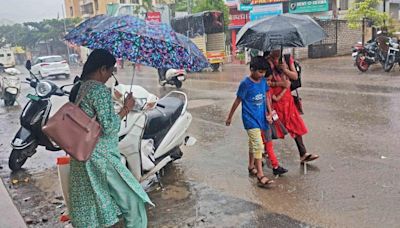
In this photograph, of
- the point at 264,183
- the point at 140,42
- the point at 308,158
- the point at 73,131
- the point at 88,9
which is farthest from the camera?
the point at 88,9

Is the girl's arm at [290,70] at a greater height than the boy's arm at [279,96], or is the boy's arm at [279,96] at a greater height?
the girl's arm at [290,70]

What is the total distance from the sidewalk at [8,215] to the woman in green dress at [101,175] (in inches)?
58.0

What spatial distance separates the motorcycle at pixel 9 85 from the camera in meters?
12.4

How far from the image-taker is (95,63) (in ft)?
9.61

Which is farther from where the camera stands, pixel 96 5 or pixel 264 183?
pixel 96 5

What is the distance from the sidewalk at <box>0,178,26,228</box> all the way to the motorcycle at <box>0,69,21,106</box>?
8460 mm

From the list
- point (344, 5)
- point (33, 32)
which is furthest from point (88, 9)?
point (344, 5)

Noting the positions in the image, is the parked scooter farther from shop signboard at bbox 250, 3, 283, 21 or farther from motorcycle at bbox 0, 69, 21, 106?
shop signboard at bbox 250, 3, 283, 21

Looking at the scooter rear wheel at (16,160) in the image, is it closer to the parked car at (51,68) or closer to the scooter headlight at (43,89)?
the scooter headlight at (43,89)

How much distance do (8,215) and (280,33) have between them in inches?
132

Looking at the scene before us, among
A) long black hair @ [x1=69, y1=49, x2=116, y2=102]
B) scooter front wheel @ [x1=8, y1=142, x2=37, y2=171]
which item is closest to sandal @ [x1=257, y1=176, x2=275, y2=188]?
long black hair @ [x1=69, y1=49, x2=116, y2=102]

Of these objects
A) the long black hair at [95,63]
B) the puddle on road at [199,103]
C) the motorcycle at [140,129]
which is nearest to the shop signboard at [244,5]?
the puddle on road at [199,103]

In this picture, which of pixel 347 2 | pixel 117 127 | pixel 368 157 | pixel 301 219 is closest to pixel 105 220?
pixel 117 127

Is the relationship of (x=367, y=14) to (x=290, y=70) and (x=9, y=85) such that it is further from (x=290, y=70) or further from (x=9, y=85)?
(x=290, y=70)
